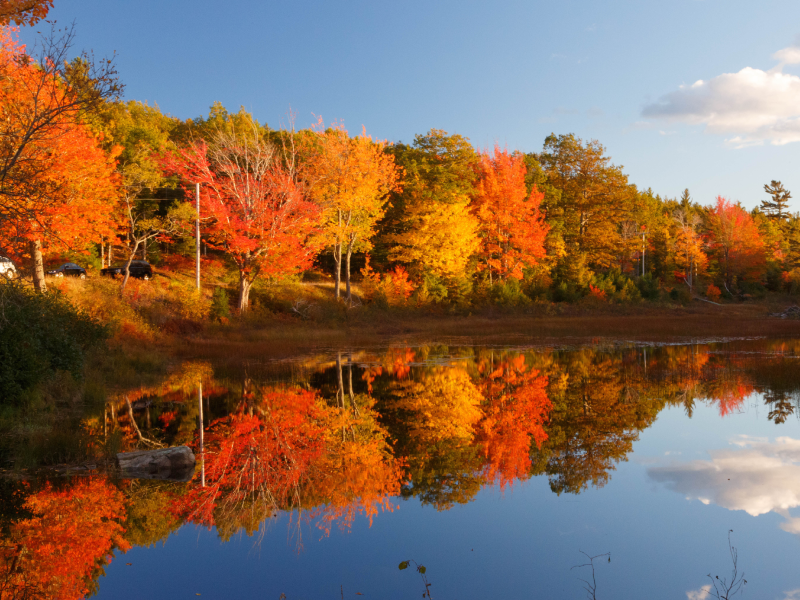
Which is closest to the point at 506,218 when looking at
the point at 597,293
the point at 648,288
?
the point at 597,293

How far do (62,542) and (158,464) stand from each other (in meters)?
2.48

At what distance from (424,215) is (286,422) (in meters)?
31.0

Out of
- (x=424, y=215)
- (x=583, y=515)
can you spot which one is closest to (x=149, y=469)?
(x=583, y=515)

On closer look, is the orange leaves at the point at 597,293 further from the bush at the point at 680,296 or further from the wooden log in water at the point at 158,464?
the wooden log in water at the point at 158,464

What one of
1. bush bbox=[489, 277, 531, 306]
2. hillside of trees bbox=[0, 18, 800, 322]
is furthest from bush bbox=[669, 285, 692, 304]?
bush bbox=[489, 277, 531, 306]

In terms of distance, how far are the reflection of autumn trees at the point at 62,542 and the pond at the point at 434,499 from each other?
0.02m

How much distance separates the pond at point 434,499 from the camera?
20.0 ft

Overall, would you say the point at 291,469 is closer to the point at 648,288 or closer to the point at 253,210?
the point at 253,210

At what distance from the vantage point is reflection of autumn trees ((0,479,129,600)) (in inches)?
227

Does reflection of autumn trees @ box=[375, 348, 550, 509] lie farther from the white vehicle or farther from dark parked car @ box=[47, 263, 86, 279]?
dark parked car @ box=[47, 263, 86, 279]

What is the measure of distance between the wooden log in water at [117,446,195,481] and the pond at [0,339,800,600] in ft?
1.09

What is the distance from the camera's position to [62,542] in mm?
6695

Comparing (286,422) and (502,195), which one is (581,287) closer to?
(502,195)

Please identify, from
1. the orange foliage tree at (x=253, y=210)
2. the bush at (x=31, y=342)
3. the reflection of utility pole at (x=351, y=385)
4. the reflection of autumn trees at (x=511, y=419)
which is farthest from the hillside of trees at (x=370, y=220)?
the reflection of autumn trees at (x=511, y=419)
